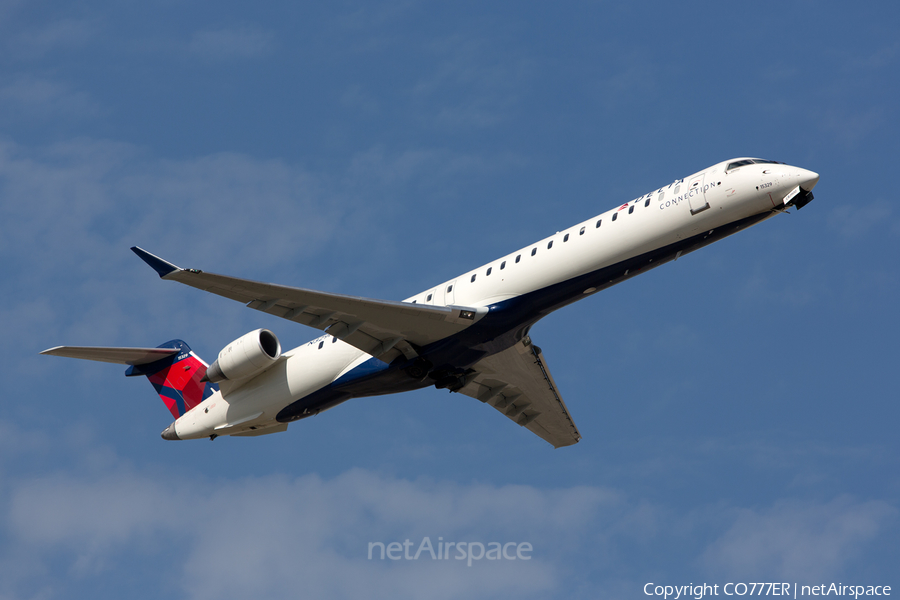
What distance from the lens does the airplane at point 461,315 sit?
20594 mm

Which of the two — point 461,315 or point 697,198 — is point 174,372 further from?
point 697,198

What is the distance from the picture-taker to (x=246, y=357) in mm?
23750

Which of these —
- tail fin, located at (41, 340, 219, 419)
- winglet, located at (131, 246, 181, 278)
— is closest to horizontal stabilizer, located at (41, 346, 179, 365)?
tail fin, located at (41, 340, 219, 419)

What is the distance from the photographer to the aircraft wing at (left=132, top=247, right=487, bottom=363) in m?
20.4

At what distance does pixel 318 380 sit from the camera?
78.8 feet

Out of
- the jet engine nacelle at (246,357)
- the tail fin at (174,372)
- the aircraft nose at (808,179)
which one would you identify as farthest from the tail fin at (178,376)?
the aircraft nose at (808,179)

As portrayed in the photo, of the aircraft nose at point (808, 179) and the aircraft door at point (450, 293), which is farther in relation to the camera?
the aircraft door at point (450, 293)

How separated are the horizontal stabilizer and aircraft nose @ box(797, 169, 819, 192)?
17262 millimetres

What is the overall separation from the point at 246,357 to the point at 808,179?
13.5m

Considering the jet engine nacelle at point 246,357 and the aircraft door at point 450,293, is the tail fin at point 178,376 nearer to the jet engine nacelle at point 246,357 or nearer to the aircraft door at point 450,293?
the jet engine nacelle at point 246,357

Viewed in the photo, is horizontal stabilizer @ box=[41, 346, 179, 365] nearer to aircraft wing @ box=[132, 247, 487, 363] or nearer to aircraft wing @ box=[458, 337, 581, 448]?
aircraft wing @ box=[132, 247, 487, 363]

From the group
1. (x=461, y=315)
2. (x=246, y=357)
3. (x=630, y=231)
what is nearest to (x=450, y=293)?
(x=461, y=315)

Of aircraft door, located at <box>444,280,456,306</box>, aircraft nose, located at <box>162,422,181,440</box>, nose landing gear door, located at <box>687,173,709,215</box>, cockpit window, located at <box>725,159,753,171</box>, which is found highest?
cockpit window, located at <box>725,159,753,171</box>

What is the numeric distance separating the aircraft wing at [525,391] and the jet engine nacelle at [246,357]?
16.3 feet
